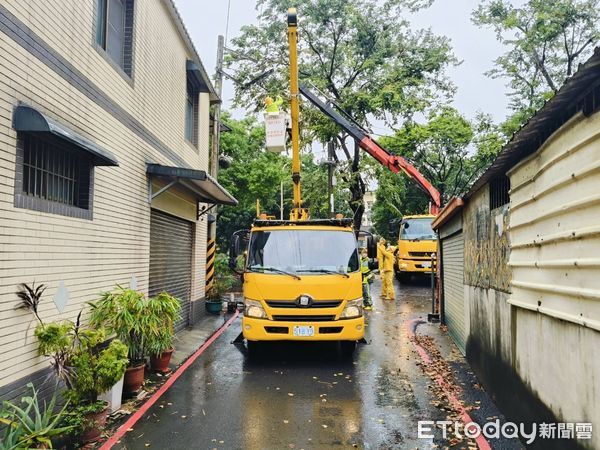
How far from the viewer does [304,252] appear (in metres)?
8.00

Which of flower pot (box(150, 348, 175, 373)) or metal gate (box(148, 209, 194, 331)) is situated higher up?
metal gate (box(148, 209, 194, 331))

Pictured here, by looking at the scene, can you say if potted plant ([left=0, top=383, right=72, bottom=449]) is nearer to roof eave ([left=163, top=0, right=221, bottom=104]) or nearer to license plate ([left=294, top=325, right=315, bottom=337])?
license plate ([left=294, top=325, right=315, bottom=337])

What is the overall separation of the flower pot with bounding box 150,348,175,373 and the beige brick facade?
1.32 meters

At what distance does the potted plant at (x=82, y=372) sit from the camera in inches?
175

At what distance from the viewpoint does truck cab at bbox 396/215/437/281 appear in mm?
18844

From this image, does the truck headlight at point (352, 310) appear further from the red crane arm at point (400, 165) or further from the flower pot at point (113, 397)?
the red crane arm at point (400, 165)

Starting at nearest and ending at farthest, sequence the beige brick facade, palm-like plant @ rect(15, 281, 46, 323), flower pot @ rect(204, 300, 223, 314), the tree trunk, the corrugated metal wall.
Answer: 1. the corrugated metal wall
2. the beige brick facade
3. palm-like plant @ rect(15, 281, 46, 323)
4. flower pot @ rect(204, 300, 223, 314)
5. the tree trunk

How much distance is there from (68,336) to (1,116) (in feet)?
7.58

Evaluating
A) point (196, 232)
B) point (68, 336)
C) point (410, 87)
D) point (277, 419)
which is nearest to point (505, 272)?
point (277, 419)

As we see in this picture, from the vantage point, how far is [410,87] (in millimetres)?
23359

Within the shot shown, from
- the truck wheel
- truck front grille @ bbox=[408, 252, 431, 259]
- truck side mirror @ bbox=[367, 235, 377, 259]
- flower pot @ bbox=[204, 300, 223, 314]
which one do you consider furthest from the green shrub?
truck front grille @ bbox=[408, 252, 431, 259]

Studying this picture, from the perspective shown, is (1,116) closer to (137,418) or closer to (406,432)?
(137,418)

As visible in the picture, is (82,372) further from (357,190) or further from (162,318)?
(357,190)

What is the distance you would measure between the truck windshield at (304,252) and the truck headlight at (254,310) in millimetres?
610
